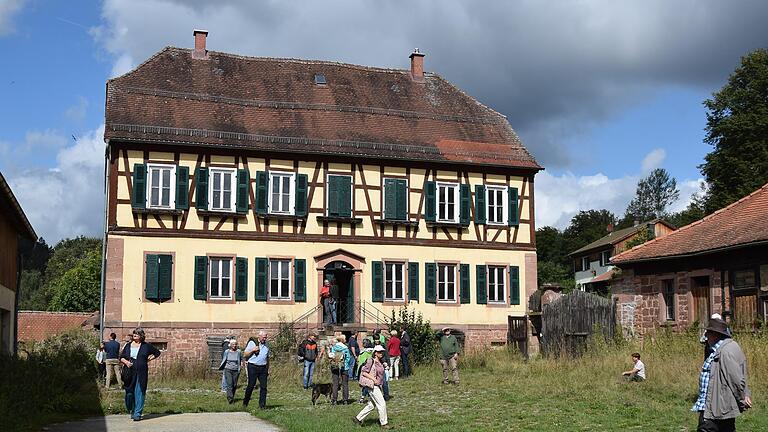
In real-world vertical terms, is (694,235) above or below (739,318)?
above

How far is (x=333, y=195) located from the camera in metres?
34.9

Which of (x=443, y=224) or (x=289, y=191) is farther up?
(x=289, y=191)

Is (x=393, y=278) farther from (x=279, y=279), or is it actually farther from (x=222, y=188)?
(x=222, y=188)

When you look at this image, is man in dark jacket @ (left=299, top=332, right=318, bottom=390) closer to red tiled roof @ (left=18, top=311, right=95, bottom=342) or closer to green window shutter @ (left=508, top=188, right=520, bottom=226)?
green window shutter @ (left=508, top=188, right=520, bottom=226)

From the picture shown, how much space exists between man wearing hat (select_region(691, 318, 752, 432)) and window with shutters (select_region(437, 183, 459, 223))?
25303 millimetres

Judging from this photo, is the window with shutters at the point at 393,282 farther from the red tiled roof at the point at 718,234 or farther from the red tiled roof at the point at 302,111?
the red tiled roof at the point at 718,234

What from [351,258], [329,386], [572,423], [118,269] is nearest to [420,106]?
[351,258]

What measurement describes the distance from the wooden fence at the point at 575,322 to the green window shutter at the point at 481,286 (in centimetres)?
654

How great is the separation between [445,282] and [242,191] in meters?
7.99

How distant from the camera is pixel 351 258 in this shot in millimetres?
34938

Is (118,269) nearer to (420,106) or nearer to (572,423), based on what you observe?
(420,106)

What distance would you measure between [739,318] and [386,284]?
13.6 meters

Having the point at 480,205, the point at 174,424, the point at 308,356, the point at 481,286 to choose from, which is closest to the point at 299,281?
the point at 481,286

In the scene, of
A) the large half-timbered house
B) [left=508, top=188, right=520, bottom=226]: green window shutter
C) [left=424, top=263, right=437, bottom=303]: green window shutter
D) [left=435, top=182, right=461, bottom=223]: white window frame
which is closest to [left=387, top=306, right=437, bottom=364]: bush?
the large half-timbered house
